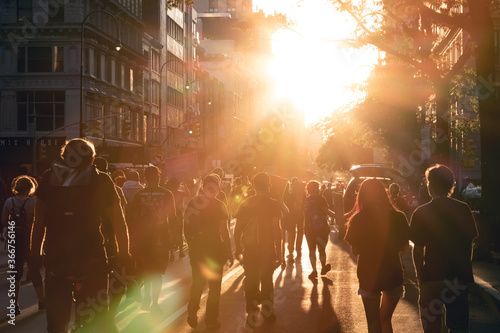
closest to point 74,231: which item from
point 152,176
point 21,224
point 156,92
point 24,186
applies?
point 152,176

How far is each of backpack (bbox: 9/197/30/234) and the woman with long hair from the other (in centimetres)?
557

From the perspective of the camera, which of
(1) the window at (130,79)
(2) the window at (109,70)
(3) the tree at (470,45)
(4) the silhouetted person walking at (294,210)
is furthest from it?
(1) the window at (130,79)

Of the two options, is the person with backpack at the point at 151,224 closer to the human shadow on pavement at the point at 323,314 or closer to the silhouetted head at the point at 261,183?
the silhouetted head at the point at 261,183

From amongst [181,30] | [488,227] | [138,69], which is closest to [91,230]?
[488,227]

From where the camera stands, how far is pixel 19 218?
1114 cm

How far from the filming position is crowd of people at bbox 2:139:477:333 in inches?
235

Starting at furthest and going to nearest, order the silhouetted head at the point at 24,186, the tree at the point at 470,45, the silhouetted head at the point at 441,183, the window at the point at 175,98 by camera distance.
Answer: the window at the point at 175,98, the tree at the point at 470,45, the silhouetted head at the point at 24,186, the silhouetted head at the point at 441,183

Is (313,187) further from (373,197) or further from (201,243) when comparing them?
(373,197)

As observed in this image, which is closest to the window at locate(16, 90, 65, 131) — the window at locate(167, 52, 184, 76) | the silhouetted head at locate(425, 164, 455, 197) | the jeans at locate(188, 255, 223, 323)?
the window at locate(167, 52, 184, 76)

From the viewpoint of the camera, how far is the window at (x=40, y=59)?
47531 mm

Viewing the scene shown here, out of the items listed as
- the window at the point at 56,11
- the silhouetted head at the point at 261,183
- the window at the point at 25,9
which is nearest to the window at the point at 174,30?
the window at the point at 56,11

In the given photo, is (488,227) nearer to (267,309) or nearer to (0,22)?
(267,309)

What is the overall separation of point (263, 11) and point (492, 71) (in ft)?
20.0

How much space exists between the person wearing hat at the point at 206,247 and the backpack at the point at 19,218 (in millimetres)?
2779
